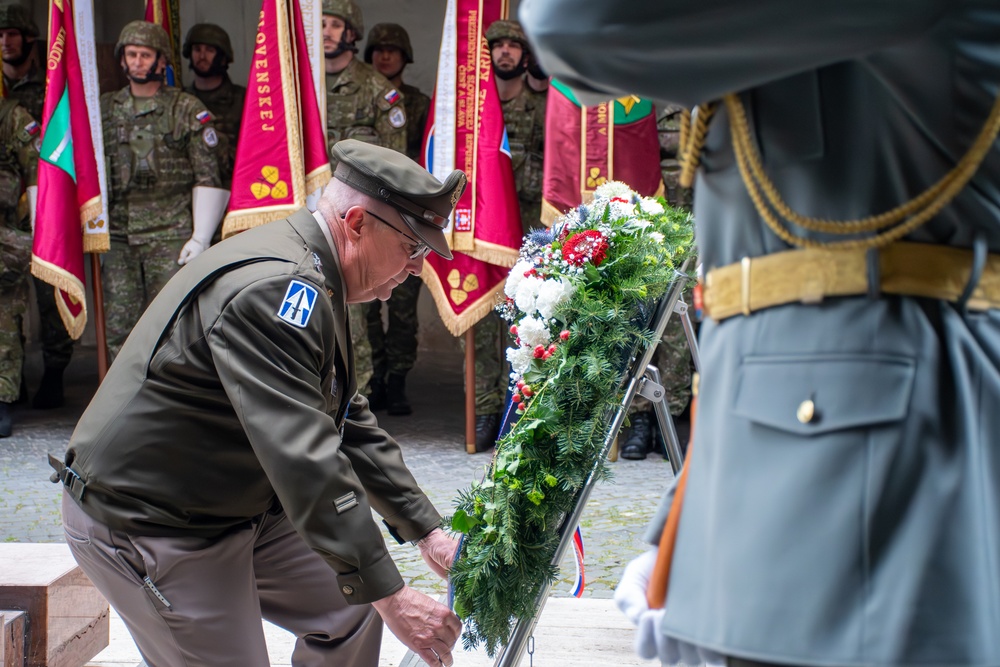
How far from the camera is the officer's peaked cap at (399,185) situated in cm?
253

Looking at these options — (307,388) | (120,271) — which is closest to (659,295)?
(307,388)

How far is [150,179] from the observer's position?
723 centimetres

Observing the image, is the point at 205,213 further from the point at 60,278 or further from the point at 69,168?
the point at 60,278

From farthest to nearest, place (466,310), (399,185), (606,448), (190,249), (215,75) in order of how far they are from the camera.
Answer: (215,75) → (190,249) → (466,310) → (606,448) → (399,185)

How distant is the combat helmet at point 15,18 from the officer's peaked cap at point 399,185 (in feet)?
20.8

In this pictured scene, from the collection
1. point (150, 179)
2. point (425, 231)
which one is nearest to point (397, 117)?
point (150, 179)

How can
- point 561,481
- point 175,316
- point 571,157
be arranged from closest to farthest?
1. point 175,316
2. point 561,481
3. point 571,157

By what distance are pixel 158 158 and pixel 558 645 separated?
4936mm

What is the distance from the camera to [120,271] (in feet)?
24.1

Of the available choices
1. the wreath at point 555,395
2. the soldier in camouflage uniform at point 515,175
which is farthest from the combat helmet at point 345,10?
the wreath at point 555,395

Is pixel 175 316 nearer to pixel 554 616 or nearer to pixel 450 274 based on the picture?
pixel 554 616

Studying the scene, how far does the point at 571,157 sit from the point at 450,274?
3.25 ft

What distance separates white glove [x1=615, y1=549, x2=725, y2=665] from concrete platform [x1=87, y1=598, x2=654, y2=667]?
209cm

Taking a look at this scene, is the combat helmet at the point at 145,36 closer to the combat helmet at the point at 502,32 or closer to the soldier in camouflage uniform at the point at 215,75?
the soldier in camouflage uniform at the point at 215,75
